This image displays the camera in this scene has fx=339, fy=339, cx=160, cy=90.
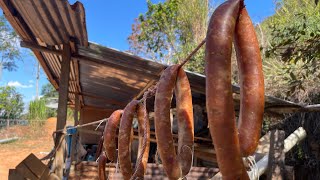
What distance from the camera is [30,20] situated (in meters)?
3.81

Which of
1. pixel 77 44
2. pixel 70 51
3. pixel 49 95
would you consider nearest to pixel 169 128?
pixel 77 44

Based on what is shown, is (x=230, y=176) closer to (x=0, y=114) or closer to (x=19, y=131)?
(x=19, y=131)

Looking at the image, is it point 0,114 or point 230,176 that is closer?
point 230,176

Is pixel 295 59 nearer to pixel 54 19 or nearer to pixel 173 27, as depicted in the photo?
pixel 54 19

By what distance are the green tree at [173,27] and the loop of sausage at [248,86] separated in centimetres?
1331

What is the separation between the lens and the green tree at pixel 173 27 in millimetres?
15117

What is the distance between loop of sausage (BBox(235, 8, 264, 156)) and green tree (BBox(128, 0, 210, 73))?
13310 millimetres

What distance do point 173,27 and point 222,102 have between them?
1564 cm

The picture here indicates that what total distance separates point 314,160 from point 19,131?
2387 cm

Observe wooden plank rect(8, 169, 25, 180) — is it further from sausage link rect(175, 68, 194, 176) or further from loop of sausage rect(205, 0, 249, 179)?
loop of sausage rect(205, 0, 249, 179)

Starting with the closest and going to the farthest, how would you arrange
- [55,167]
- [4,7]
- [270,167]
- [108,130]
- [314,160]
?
[108,130], [270,167], [4,7], [55,167], [314,160]

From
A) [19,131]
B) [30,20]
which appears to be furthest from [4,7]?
[19,131]

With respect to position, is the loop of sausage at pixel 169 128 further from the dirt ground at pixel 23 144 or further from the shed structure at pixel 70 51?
the dirt ground at pixel 23 144

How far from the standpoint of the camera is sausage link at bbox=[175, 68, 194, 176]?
159cm
